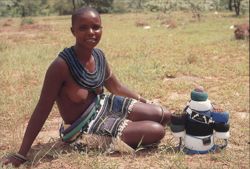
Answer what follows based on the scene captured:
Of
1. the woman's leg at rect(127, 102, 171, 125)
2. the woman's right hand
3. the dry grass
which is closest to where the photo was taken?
the woman's right hand

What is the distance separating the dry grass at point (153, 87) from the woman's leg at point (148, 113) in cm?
20

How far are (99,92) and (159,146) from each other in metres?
0.66

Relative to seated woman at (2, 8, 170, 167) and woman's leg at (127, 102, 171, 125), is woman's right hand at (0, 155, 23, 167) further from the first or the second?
woman's leg at (127, 102, 171, 125)

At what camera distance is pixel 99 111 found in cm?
311

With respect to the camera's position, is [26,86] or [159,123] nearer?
[159,123]

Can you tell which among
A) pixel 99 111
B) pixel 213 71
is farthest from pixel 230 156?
pixel 213 71

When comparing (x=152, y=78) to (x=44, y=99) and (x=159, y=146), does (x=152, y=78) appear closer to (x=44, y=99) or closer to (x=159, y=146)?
(x=159, y=146)

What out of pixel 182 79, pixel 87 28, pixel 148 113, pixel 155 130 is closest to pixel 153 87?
pixel 182 79

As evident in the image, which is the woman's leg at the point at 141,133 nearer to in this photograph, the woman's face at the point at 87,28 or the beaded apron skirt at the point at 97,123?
the beaded apron skirt at the point at 97,123

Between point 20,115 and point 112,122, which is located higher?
point 112,122

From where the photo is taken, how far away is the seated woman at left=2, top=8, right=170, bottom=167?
→ 2830 millimetres

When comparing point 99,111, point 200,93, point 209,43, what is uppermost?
point 200,93

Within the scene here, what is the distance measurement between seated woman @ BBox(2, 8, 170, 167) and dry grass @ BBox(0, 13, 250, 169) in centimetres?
16

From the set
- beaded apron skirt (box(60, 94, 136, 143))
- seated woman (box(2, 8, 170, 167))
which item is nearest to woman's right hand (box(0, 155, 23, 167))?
seated woman (box(2, 8, 170, 167))
